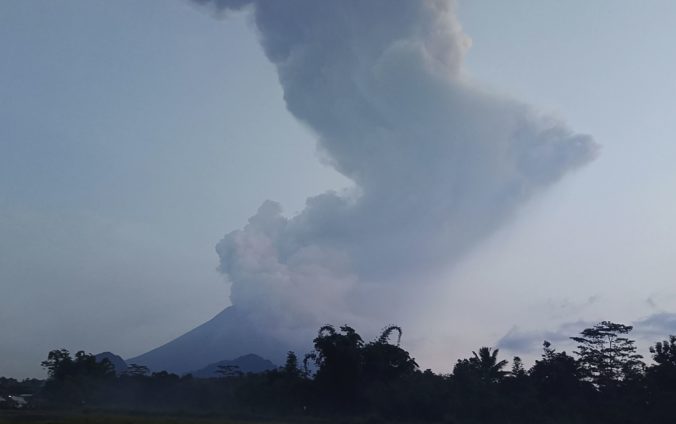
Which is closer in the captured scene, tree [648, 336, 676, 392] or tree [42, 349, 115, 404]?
tree [648, 336, 676, 392]

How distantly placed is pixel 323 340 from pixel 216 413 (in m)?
9.71

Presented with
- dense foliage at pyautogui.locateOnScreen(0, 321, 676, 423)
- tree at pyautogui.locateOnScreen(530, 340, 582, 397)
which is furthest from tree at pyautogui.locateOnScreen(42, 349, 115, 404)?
tree at pyautogui.locateOnScreen(530, 340, 582, 397)

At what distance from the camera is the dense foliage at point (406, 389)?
45094 millimetres

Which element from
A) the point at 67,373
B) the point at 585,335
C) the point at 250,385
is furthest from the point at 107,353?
the point at 585,335

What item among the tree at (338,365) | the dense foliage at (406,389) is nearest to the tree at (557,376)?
the dense foliage at (406,389)

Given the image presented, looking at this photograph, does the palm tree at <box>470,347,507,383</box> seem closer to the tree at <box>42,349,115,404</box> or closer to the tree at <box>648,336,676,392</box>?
the tree at <box>648,336,676,392</box>

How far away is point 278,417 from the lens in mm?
46844

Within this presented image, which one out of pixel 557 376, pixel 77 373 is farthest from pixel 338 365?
pixel 77 373

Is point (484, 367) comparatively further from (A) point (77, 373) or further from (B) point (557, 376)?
(A) point (77, 373)

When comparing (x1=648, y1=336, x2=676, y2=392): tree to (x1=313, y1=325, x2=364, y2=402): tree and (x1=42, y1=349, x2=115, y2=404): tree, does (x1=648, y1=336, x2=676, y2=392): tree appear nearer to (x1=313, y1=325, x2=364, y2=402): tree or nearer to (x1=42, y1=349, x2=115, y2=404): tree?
(x1=313, y1=325, x2=364, y2=402): tree

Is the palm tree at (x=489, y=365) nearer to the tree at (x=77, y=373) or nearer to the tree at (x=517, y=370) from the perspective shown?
the tree at (x=517, y=370)

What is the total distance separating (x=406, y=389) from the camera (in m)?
47.2

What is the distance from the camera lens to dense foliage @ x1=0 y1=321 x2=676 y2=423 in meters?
45.1

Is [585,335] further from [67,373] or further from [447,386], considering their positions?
[67,373]
